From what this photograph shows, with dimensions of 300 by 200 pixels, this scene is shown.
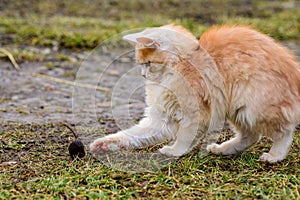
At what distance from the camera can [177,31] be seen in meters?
3.80

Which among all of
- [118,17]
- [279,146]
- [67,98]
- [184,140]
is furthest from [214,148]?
[118,17]

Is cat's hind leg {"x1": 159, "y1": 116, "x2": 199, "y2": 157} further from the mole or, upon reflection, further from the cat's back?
the mole

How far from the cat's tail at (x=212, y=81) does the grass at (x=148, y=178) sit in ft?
1.15

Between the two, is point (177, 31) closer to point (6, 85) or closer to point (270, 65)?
point (270, 65)

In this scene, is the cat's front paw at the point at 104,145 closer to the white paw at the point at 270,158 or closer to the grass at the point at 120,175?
the grass at the point at 120,175

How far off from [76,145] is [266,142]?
5.38ft

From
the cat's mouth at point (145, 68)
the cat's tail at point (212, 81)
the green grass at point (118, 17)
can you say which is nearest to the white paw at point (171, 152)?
the cat's tail at point (212, 81)

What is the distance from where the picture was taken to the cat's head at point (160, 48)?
3.63 metres

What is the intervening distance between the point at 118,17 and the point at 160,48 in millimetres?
6636

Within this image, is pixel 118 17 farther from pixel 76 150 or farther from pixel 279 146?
pixel 279 146

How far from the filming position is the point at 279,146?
3.69 m

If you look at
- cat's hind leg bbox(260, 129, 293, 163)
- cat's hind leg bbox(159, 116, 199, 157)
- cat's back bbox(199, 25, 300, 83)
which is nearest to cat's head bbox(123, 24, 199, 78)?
cat's back bbox(199, 25, 300, 83)

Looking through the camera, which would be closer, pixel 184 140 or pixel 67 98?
pixel 184 140

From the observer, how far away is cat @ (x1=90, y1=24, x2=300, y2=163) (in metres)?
3.57
